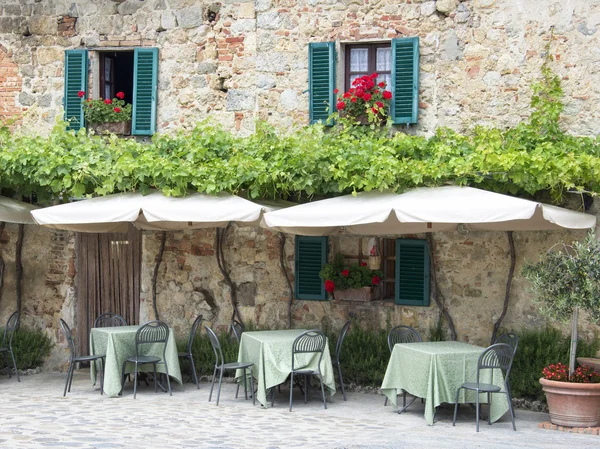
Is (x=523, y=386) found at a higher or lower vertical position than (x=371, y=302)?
lower

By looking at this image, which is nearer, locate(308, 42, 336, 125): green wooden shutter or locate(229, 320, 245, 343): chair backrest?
locate(229, 320, 245, 343): chair backrest

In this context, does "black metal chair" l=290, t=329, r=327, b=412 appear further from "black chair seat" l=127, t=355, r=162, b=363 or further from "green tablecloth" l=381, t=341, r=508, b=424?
"black chair seat" l=127, t=355, r=162, b=363

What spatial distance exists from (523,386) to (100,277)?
20.3 ft

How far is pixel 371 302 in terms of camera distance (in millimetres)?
11562

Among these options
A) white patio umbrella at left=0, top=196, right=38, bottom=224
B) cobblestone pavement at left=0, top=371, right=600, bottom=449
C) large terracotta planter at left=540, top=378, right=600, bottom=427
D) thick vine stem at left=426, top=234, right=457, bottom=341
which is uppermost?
white patio umbrella at left=0, top=196, right=38, bottom=224

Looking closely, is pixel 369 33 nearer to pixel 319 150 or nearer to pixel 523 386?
pixel 319 150

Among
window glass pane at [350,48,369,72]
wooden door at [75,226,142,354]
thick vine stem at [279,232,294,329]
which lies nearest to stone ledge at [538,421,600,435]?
thick vine stem at [279,232,294,329]

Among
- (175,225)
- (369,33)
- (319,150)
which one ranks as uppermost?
(369,33)

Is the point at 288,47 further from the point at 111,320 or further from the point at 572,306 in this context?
the point at 572,306

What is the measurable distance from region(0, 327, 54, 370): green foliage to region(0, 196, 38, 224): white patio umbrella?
1933 millimetres

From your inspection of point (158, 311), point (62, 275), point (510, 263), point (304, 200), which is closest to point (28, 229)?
point (62, 275)

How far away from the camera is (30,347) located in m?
13.0

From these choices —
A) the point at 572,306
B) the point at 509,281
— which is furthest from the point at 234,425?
the point at 509,281

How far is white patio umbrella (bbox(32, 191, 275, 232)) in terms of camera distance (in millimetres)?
10070
